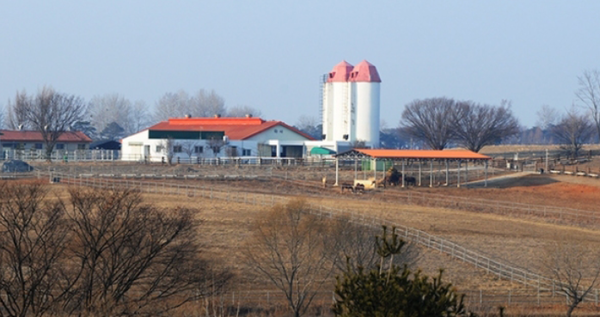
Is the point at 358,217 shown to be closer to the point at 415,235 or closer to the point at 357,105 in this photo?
the point at 415,235

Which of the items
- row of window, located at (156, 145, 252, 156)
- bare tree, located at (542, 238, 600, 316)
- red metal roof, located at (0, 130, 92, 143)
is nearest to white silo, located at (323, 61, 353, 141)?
row of window, located at (156, 145, 252, 156)

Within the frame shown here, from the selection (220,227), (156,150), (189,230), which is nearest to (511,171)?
(156,150)

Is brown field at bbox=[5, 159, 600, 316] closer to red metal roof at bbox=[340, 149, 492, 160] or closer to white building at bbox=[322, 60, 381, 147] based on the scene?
red metal roof at bbox=[340, 149, 492, 160]

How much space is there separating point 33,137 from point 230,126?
20619mm

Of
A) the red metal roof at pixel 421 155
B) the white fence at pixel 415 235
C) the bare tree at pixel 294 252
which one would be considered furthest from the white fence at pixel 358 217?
the red metal roof at pixel 421 155

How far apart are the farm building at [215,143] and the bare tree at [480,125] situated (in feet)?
48.7

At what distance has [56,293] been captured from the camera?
28.0 meters

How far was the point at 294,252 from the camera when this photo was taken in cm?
3269

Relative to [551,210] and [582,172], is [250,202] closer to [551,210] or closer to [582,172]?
[551,210]

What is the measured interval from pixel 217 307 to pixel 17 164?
34.4 m

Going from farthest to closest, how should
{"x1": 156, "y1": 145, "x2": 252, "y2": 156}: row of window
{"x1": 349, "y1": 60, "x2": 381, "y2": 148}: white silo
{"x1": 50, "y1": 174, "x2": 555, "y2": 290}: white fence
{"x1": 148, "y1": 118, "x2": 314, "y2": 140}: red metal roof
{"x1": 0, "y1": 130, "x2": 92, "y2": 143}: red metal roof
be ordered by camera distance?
{"x1": 349, "y1": 60, "x2": 381, "y2": 148}: white silo, {"x1": 148, "y1": 118, "x2": 314, "y2": 140}: red metal roof, {"x1": 0, "y1": 130, "x2": 92, "y2": 143}: red metal roof, {"x1": 156, "y1": 145, "x2": 252, "y2": 156}: row of window, {"x1": 50, "y1": 174, "x2": 555, "y2": 290}: white fence

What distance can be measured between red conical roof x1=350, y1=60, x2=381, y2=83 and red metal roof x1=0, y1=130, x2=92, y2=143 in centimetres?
2795

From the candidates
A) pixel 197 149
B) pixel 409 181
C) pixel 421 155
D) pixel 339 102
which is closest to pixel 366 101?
pixel 339 102

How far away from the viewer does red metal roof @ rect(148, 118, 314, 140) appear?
282 feet
